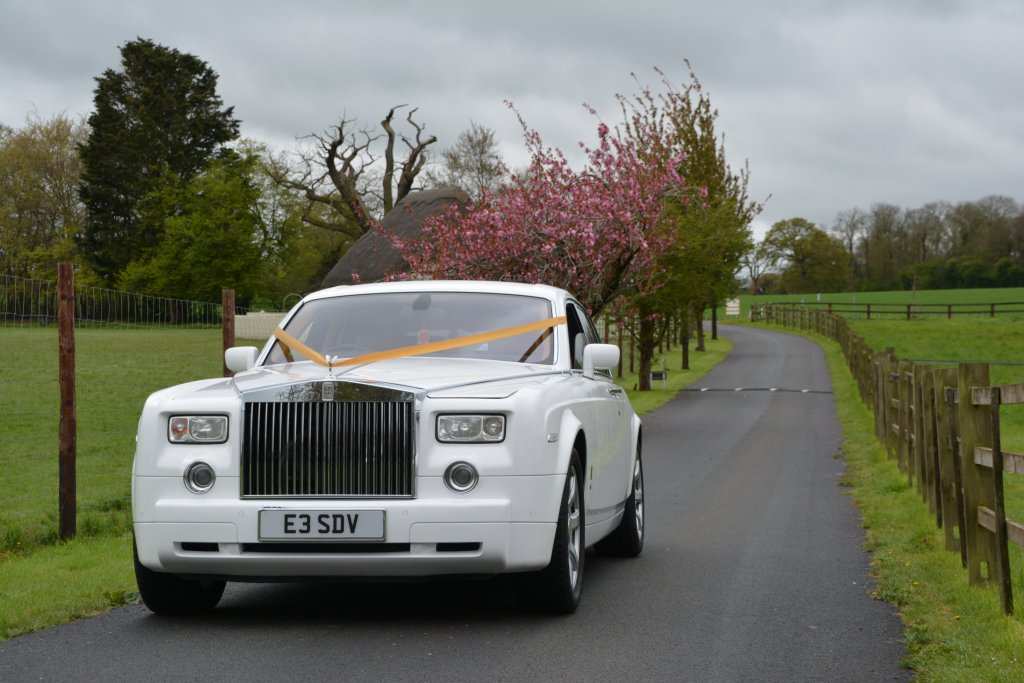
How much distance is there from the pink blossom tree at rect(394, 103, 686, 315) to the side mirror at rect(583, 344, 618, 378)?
43.6 ft

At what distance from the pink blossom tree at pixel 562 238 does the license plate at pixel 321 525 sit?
15.3 metres

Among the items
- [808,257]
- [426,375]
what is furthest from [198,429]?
[808,257]

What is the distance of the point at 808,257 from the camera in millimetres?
131750

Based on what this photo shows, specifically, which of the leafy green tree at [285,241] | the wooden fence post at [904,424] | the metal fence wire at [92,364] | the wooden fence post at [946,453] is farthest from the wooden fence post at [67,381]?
→ the leafy green tree at [285,241]

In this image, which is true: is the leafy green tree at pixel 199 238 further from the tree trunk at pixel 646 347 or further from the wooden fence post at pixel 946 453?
the wooden fence post at pixel 946 453

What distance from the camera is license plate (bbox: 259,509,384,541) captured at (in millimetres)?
6055

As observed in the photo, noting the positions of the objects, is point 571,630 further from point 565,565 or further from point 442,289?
point 442,289

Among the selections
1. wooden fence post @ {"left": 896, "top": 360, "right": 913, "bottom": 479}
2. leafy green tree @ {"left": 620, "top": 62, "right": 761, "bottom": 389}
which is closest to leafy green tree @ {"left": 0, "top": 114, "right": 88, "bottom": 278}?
leafy green tree @ {"left": 620, "top": 62, "right": 761, "bottom": 389}

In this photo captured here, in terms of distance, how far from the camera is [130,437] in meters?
20.0

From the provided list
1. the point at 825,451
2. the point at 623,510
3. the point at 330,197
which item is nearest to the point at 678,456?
the point at 825,451

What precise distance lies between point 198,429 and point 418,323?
6.33ft

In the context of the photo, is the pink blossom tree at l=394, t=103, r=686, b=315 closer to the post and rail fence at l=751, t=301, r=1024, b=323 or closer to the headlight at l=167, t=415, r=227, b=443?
the headlight at l=167, t=415, r=227, b=443

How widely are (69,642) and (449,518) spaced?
1.95m

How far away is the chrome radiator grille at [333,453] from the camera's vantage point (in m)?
6.16
